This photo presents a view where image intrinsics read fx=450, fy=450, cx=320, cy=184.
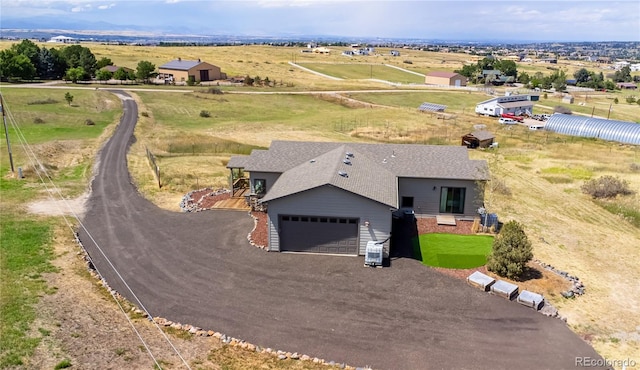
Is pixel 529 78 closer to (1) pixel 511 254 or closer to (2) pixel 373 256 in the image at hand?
(1) pixel 511 254

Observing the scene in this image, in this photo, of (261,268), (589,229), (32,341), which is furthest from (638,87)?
(32,341)

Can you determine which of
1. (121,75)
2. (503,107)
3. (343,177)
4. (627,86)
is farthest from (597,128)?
(627,86)

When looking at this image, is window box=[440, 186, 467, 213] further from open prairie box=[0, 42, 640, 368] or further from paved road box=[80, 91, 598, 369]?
paved road box=[80, 91, 598, 369]

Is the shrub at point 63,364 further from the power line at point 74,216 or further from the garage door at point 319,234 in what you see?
the garage door at point 319,234

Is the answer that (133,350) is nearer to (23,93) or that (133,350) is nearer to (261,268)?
(261,268)

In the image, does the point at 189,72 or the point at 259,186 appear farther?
the point at 189,72

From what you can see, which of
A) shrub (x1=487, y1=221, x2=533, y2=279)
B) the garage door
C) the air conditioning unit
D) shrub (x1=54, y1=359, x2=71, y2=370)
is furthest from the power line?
shrub (x1=487, y1=221, x2=533, y2=279)
